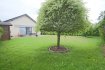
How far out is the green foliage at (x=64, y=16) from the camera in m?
15.5

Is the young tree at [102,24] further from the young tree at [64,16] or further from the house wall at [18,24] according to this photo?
the house wall at [18,24]

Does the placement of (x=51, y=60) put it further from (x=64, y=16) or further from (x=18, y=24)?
(x=18, y=24)

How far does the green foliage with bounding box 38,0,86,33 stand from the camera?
15547 mm

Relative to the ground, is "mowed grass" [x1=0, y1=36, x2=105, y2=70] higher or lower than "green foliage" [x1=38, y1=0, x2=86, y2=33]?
lower

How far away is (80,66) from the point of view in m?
11.8

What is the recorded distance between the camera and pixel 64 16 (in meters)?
15.5

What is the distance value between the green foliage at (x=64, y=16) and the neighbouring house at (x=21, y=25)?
21322 millimetres

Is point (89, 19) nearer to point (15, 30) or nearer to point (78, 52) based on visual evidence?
point (78, 52)

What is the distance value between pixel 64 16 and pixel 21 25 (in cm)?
2333

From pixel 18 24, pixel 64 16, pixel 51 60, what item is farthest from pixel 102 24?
pixel 18 24

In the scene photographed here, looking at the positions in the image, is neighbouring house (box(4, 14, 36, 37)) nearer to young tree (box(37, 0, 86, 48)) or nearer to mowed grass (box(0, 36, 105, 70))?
young tree (box(37, 0, 86, 48))

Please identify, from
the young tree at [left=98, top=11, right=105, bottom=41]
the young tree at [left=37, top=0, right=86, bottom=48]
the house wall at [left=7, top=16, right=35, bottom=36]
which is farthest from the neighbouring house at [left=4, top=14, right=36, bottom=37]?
the young tree at [left=37, top=0, right=86, bottom=48]

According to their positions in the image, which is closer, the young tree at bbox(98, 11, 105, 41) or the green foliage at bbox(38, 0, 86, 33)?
the green foliage at bbox(38, 0, 86, 33)

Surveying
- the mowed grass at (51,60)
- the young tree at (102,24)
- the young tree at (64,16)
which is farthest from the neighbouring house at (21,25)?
the mowed grass at (51,60)
